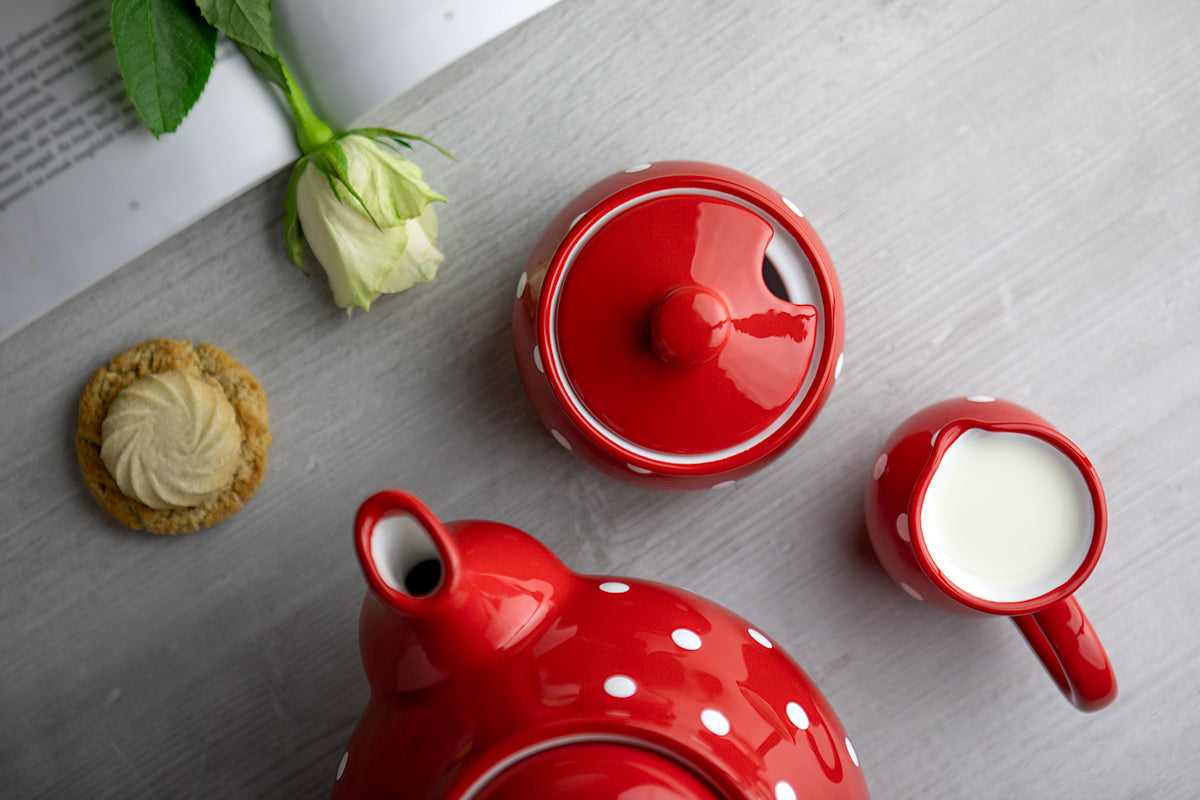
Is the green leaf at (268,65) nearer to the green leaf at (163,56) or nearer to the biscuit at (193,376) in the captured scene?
the green leaf at (163,56)

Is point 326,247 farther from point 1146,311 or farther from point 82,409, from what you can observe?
Result: point 1146,311

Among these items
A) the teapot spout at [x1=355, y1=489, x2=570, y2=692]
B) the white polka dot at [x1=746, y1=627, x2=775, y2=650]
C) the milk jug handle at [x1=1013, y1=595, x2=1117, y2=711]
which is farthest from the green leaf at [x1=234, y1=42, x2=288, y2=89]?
the milk jug handle at [x1=1013, y1=595, x2=1117, y2=711]

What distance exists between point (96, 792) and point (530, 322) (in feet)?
1.43

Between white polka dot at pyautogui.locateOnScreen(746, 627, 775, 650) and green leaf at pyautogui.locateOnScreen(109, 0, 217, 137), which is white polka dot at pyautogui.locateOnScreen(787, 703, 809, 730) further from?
green leaf at pyautogui.locateOnScreen(109, 0, 217, 137)

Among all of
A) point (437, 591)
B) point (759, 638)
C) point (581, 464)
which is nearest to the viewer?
point (437, 591)

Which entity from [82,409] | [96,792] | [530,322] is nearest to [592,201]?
[530,322]

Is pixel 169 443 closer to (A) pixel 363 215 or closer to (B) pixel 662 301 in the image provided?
(A) pixel 363 215

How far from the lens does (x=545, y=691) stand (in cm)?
35

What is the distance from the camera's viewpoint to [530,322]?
0.44m

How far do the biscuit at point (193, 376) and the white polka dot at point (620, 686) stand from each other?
0.95 feet

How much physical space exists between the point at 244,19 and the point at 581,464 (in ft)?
1.07

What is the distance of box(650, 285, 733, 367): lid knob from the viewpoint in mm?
380

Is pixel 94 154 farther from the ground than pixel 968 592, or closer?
farther from the ground

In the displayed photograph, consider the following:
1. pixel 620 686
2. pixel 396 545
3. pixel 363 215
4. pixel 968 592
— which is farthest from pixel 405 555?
pixel 968 592
